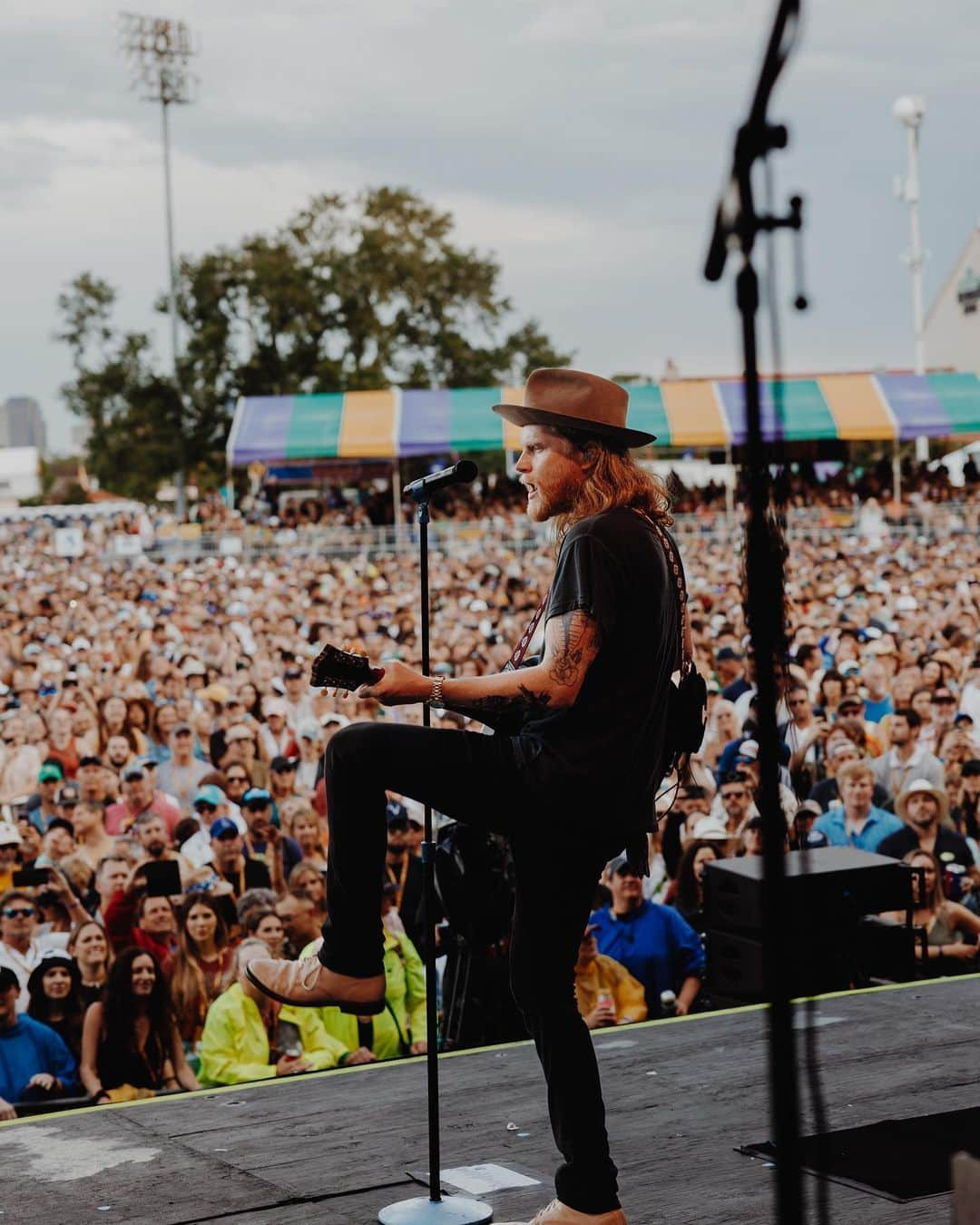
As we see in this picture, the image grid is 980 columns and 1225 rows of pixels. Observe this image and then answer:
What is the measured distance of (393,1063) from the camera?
4008mm

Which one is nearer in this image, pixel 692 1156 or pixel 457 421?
pixel 692 1156

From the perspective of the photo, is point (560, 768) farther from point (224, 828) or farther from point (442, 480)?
point (224, 828)

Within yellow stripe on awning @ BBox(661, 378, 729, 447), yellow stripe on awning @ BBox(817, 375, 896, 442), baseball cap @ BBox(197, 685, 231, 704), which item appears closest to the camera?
baseball cap @ BBox(197, 685, 231, 704)

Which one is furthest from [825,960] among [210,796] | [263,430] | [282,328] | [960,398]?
[282,328]

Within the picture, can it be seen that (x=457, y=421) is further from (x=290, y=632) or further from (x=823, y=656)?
(x=823, y=656)

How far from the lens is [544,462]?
2.54m

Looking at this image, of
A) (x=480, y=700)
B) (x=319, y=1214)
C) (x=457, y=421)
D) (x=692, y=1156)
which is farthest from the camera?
(x=457, y=421)

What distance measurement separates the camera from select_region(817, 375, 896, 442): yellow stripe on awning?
2398 cm

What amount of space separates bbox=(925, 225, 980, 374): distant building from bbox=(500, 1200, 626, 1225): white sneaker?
159ft

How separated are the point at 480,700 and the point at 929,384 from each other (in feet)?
80.2

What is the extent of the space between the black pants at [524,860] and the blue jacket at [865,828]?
3.90m

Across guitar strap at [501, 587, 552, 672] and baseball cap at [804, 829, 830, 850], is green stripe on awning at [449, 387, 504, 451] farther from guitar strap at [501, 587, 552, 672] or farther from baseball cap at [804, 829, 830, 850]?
guitar strap at [501, 587, 552, 672]

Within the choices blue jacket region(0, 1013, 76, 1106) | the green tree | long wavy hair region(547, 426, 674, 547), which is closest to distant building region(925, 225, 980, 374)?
the green tree

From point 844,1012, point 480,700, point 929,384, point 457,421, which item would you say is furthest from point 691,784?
point 929,384
